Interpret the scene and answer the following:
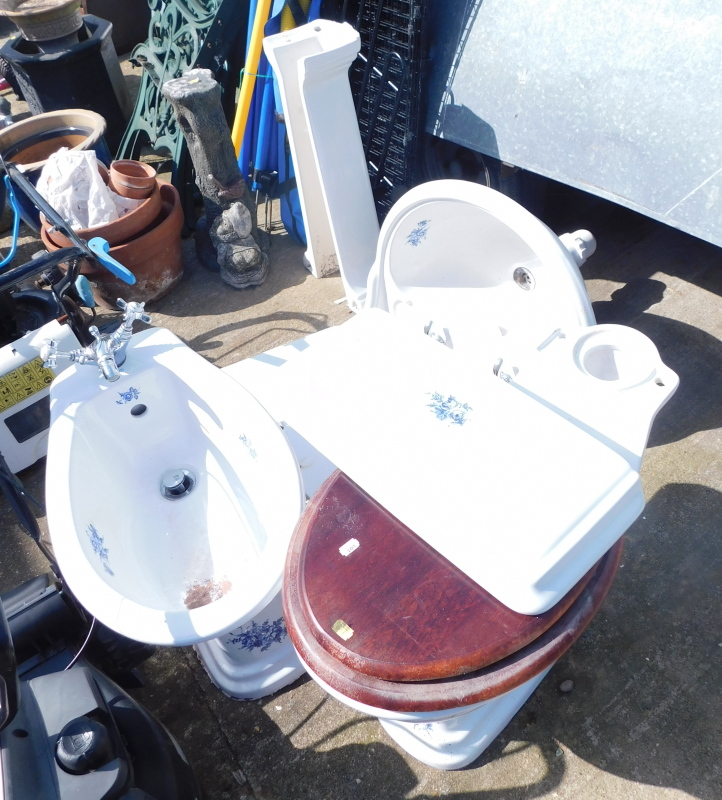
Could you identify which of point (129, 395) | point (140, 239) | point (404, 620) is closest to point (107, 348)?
point (129, 395)

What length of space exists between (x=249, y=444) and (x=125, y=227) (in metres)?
1.49

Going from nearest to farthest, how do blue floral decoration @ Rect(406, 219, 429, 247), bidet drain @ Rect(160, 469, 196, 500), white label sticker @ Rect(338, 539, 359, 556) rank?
white label sticker @ Rect(338, 539, 359, 556) → bidet drain @ Rect(160, 469, 196, 500) → blue floral decoration @ Rect(406, 219, 429, 247)

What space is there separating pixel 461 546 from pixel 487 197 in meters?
0.92

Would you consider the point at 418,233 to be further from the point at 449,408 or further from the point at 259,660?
the point at 259,660

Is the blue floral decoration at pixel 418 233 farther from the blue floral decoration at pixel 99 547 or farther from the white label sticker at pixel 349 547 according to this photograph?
the blue floral decoration at pixel 99 547

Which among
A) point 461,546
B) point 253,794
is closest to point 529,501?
point 461,546

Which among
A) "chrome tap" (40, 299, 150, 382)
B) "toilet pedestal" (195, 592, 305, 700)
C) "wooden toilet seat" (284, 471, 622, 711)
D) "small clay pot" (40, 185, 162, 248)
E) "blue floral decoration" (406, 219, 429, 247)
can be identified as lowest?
"toilet pedestal" (195, 592, 305, 700)

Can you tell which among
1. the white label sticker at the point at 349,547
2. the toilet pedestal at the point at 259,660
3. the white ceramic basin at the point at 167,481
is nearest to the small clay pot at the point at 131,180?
the white ceramic basin at the point at 167,481

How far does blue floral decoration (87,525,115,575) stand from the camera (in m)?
1.32

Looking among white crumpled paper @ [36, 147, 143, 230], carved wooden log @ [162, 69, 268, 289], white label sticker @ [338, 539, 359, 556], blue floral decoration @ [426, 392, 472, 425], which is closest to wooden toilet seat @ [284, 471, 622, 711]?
white label sticker @ [338, 539, 359, 556]

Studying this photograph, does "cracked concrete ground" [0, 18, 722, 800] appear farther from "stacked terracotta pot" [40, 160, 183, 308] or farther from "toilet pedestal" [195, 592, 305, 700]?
"stacked terracotta pot" [40, 160, 183, 308]

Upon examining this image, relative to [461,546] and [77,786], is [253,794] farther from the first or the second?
[461,546]

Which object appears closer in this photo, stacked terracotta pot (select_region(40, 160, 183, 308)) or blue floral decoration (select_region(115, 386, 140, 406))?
blue floral decoration (select_region(115, 386, 140, 406))

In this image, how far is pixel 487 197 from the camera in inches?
62.2
